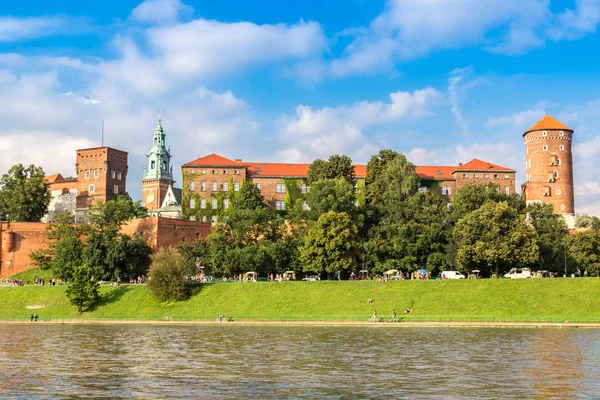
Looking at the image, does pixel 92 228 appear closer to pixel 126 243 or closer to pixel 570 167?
pixel 126 243

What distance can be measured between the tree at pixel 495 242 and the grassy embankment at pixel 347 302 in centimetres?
490

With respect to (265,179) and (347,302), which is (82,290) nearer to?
(347,302)

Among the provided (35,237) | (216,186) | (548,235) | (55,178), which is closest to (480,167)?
(548,235)

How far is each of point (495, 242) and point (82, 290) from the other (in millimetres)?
30710

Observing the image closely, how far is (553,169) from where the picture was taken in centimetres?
8694

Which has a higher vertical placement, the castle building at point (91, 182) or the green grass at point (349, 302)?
the castle building at point (91, 182)

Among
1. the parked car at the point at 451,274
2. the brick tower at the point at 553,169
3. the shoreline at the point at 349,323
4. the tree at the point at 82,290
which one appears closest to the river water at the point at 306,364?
the shoreline at the point at 349,323

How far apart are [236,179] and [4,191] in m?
25.4

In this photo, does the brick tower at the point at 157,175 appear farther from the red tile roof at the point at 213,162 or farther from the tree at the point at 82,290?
the tree at the point at 82,290

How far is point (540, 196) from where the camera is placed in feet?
284

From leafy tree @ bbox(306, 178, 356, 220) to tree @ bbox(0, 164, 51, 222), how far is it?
32.2 meters

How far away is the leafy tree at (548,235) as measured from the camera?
60406 mm

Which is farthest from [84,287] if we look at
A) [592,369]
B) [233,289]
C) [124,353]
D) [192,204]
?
[592,369]

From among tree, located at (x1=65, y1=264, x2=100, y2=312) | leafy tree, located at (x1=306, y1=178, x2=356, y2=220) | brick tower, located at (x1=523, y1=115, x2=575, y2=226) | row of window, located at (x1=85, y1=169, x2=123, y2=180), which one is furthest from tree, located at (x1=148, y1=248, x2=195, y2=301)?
row of window, located at (x1=85, y1=169, x2=123, y2=180)
